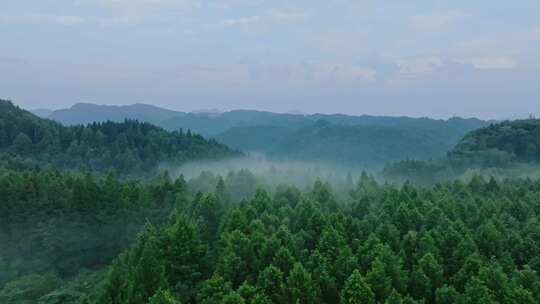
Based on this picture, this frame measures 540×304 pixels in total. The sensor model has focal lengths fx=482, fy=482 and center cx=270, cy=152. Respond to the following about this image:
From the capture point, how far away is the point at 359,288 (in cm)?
2655

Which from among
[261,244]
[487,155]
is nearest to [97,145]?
[487,155]

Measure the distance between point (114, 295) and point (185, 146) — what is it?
135 m

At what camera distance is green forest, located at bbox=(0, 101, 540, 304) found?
28859 millimetres

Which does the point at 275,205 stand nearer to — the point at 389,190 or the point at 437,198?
the point at 389,190

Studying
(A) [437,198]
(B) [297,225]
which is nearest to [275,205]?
(B) [297,225]

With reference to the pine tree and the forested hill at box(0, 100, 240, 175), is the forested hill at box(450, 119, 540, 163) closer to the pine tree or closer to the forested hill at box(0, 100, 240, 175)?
the forested hill at box(0, 100, 240, 175)

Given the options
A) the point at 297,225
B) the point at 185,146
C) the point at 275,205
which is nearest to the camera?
the point at 297,225

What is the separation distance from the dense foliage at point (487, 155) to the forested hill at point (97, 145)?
69.2 metres

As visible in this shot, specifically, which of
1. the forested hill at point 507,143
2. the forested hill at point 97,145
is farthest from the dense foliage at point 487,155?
the forested hill at point 97,145

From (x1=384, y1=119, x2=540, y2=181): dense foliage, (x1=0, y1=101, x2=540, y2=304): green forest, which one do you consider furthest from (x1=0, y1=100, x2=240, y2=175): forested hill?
(x1=384, y1=119, x2=540, y2=181): dense foliage

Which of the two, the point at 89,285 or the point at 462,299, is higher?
the point at 462,299

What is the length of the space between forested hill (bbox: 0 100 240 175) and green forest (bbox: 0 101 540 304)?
66.0 m

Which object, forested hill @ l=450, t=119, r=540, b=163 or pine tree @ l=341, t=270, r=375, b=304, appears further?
forested hill @ l=450, t=119, r=540, b=163

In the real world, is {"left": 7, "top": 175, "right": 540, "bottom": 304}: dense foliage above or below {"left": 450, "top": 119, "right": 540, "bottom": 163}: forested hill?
below
